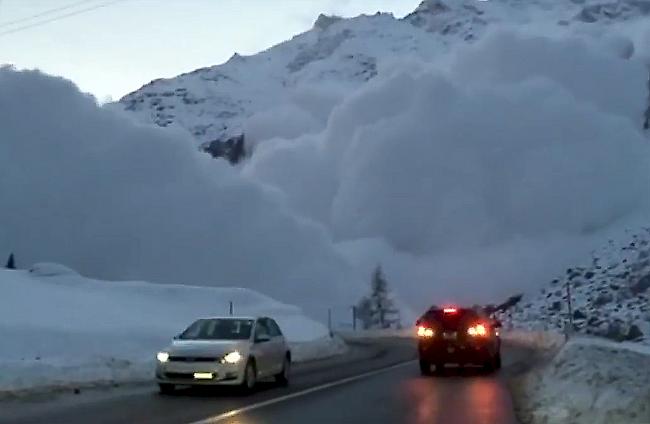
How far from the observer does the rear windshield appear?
90.9 ft

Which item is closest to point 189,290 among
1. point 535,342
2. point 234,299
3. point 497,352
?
point 234,299

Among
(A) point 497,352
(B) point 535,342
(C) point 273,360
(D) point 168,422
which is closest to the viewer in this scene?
(D) point 168,422

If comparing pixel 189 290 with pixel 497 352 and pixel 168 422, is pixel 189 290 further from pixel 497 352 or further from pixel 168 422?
pixel 168 422

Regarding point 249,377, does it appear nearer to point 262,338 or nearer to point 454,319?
point 262,338

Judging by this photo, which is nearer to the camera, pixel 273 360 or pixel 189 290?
pixel 273 360

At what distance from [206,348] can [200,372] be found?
0.53m

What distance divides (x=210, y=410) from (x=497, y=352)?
1466cm

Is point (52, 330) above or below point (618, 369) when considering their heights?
above

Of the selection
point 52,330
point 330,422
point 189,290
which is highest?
point 189,290

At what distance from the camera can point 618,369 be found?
17.3 meters

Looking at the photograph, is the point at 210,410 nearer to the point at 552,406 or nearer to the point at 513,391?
the point at 552,406

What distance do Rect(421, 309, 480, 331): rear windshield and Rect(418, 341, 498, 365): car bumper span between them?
1.64 ft

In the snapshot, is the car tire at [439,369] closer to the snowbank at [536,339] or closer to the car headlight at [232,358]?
the car headlight at [232,358]

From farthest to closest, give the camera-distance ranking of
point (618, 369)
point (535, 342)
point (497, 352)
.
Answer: point (535, 342) < point (497, 352) < point (618, 369)
